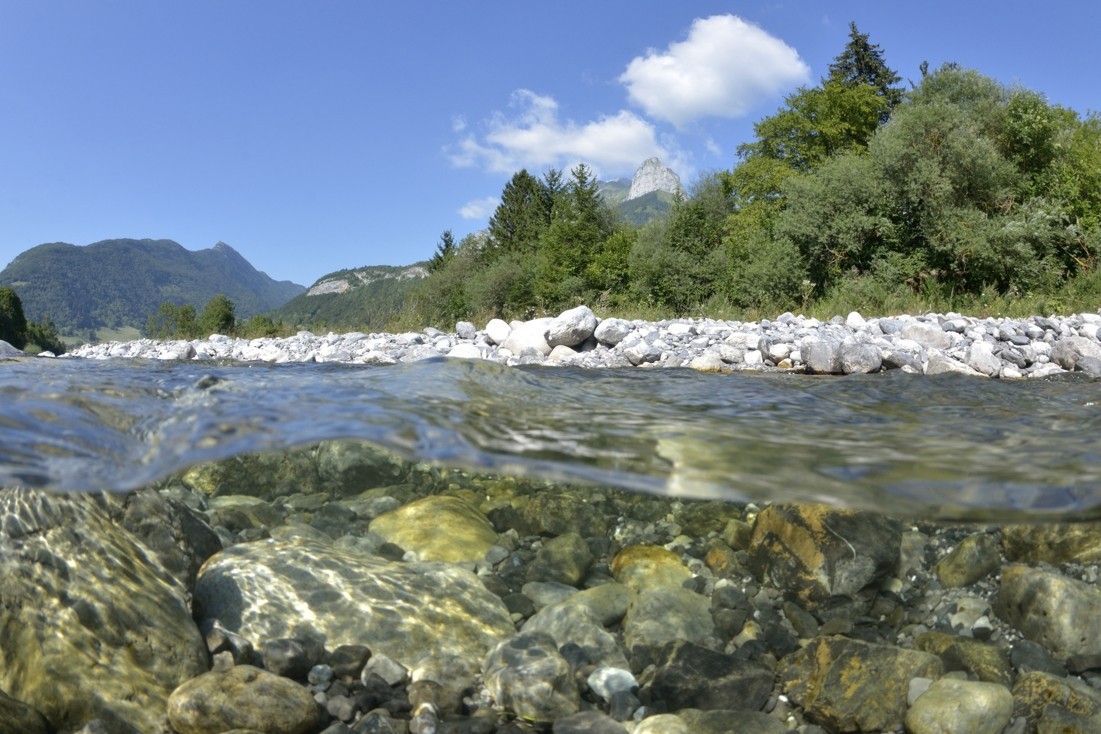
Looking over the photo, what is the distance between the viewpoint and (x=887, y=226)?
20.2 meters

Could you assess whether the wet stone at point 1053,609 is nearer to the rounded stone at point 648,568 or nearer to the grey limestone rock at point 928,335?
the rounded stone at point 648,568

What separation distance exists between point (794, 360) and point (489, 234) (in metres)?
43.9

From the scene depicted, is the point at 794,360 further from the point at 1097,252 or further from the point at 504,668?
the point at 1097,252

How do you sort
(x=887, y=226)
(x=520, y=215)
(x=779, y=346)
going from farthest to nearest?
1. (x=520, y=215)
2. (x=887, y=226)
3. (x=779, y=346)

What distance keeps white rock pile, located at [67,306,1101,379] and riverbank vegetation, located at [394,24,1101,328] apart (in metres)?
4.35

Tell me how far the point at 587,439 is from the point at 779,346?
6756mm

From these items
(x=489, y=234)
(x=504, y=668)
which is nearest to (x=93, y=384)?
(x=504, y=668)

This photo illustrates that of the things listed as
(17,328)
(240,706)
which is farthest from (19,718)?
(17,328)

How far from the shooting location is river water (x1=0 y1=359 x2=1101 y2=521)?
2.62m

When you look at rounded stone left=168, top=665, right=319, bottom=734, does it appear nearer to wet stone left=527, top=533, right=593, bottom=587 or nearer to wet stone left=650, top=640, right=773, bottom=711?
wet stone left=527, top=533, right=593, bottom=587

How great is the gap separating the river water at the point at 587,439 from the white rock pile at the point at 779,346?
4267 mm

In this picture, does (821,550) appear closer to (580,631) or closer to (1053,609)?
(1053,609)

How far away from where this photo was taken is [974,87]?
2512 cm

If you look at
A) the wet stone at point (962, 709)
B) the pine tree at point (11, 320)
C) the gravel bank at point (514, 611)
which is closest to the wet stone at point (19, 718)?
the gravel bank at point (514, 611)
